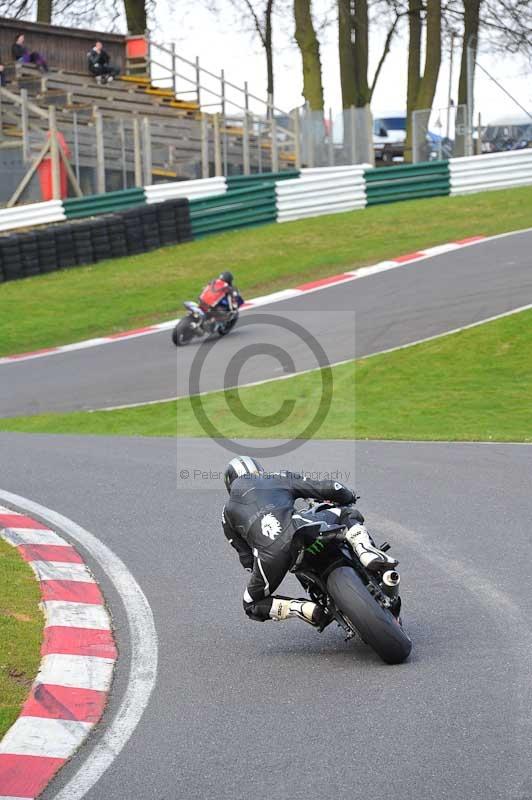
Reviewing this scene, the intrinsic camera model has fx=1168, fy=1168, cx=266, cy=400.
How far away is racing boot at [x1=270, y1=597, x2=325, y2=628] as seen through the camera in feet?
20.4

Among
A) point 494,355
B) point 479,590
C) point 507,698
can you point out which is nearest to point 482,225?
point 494,355

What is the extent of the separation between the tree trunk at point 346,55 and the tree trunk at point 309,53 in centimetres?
122

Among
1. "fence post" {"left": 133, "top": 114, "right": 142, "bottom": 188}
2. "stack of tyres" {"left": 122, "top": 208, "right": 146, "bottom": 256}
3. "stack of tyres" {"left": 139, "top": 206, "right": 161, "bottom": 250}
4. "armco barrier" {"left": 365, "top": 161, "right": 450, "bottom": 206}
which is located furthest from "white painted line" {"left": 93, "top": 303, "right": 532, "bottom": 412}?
"fence post" {"left": 133, "top": 114, "right": 142, "bottom": 188}

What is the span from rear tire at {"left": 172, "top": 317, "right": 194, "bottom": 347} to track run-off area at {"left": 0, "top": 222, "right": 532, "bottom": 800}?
551cm

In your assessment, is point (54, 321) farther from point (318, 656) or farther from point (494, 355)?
point (318, 656)

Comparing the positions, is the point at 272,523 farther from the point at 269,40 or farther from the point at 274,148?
the point at 269,40

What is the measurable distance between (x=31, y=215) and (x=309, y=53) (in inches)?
543

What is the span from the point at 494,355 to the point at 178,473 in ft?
24.2

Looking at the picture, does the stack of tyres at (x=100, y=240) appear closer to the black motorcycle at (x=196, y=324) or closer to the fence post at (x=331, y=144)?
the black motorcycle at (x=196, y=324)

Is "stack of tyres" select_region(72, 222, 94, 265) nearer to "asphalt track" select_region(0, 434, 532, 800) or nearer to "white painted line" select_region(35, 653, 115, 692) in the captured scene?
"asphalt track" select_region(0, 434, 532, 800)

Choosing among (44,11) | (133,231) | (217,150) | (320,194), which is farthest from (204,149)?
(44,11)

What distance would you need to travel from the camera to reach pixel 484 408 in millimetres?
14547

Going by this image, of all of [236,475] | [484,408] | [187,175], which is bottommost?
[484,408]

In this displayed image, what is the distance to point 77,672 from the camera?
614 centimetres
